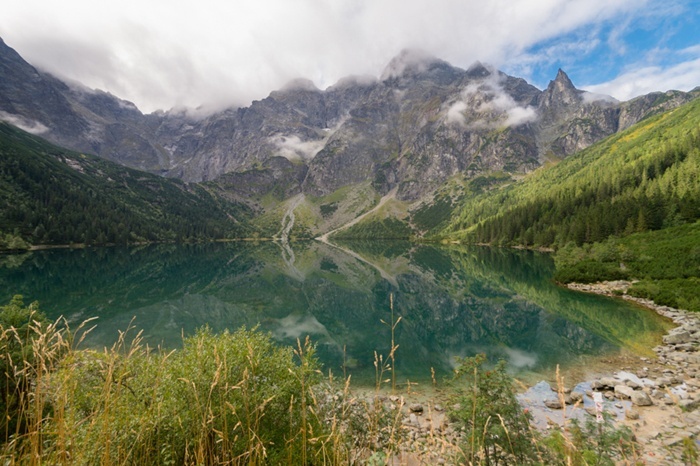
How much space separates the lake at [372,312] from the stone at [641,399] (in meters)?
5.77

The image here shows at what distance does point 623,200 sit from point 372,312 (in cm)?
9149

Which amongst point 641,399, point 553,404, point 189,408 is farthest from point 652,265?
point 189,408

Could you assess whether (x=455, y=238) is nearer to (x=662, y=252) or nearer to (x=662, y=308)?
(x=662, y=252)

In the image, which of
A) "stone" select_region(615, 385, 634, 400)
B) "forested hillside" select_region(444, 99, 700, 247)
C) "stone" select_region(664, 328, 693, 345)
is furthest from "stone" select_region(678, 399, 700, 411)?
→ "forested hillside" select_region(444, 99, 700, 247)

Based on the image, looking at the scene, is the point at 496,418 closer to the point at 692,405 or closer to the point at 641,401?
the point at 692,405

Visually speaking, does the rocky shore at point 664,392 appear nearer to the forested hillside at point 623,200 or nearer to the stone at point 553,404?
the stone at point 553,404

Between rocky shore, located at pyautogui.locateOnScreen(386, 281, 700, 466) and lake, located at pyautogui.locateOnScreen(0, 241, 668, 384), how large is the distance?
8.08ft

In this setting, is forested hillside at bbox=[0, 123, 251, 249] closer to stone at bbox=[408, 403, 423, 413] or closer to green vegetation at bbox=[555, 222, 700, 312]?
stone at bbox=[408, 403, 423, 413]

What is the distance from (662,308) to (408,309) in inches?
1038

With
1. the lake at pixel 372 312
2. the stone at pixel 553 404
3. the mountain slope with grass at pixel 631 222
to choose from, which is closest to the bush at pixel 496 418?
the lake at pixel 372 312

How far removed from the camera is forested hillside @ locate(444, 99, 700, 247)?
73562mm

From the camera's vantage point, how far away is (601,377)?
59.9ft

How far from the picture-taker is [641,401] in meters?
14.6

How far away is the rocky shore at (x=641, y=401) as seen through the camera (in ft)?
35.8
